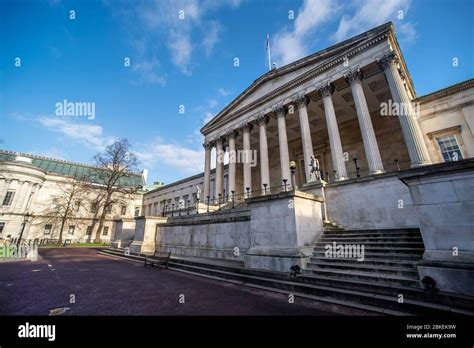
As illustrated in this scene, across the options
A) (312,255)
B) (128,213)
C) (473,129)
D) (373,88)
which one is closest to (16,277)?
(312,255)

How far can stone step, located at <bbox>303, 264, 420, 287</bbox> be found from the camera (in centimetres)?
541

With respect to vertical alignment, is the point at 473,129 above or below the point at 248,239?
above

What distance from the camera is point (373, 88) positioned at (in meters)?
17.7

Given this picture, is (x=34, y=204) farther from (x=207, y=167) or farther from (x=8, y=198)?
(x=207, y=167)

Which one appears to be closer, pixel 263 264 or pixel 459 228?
pixel 459 228

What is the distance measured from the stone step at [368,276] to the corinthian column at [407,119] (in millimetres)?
8713

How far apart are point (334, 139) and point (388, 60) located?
20.6 ft

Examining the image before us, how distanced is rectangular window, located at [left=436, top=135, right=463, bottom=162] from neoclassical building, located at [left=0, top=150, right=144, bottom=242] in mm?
42270

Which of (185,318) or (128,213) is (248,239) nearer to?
(185,318)

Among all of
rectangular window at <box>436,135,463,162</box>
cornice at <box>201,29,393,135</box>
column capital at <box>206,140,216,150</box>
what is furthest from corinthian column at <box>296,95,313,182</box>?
column capital at <box>206,140,216,150</box>

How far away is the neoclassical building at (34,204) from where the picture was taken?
38.7 meters

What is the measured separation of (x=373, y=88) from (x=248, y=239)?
56.6 feet

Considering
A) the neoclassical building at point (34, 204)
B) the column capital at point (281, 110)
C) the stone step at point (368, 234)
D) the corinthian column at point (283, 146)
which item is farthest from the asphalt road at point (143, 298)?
the neoclassical building at point (34, 204)
